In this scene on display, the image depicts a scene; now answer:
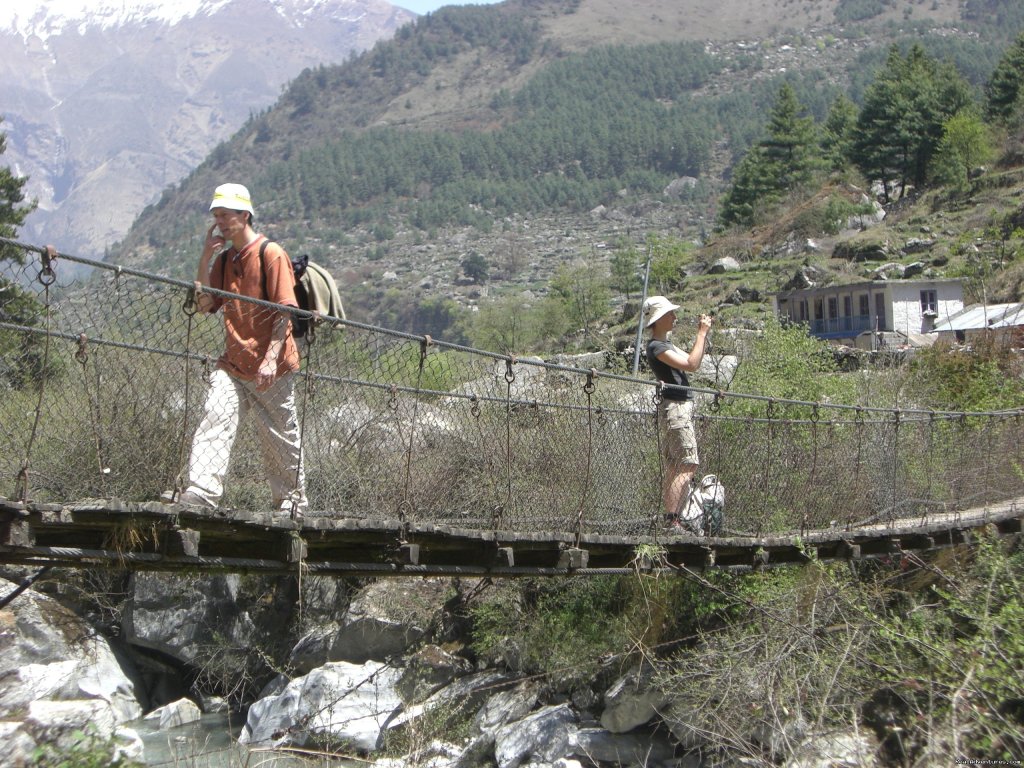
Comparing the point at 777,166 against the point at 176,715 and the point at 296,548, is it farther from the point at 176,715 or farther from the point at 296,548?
the point at 296,548

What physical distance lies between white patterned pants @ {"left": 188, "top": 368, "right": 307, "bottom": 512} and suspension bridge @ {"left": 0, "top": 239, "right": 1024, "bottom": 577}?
8 cm

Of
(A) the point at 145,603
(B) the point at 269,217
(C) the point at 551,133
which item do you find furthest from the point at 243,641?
(C) the point at 551,133

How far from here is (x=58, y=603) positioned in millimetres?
12117

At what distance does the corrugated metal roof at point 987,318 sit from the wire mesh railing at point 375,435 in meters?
14.2

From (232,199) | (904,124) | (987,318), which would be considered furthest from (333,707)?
(904,124)

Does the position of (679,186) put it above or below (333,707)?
above

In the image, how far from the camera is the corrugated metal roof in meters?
21.8

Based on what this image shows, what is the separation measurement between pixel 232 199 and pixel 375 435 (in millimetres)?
1543

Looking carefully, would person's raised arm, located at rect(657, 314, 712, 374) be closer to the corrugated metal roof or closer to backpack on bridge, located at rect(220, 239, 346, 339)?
backpack on bridge, located at rect(220, 239, 346, 339)

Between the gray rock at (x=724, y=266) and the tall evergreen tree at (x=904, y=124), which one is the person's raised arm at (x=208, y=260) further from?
the tall evergreen tree at (x=904, y=124)

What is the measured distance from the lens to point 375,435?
17.7 ft

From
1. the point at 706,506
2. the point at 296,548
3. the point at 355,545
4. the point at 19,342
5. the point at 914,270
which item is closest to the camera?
the point at 19,342

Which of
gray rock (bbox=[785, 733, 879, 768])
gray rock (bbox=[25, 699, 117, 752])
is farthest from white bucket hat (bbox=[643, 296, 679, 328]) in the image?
gray rock (bbox=[25, 699, 117, 752])

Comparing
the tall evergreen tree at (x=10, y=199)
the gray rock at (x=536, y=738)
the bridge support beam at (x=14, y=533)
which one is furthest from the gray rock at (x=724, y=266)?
the bridge support beam at (x=14, y=533)
